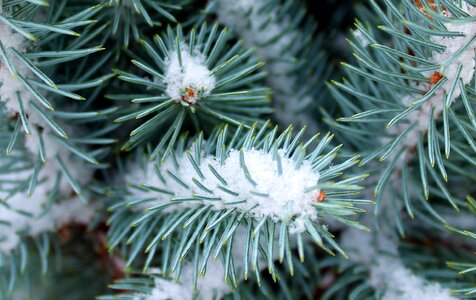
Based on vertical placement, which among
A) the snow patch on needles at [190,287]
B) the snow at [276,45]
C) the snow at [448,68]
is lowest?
the snow patch on needles at [190,287]

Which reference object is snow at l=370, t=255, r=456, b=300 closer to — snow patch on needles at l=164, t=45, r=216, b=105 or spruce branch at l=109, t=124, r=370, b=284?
spruce branch at l=109, t=124, r=370, b=284

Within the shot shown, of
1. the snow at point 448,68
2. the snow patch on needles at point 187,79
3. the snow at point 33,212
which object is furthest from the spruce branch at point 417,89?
the snow at point 33,212

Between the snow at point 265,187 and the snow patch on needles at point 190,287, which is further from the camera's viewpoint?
the snow patch on needles at point 190,287

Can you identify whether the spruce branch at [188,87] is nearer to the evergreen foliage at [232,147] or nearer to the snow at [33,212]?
the evergreen foliage at [232,147]

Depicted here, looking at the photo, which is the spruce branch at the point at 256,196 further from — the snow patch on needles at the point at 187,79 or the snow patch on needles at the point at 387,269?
the snow patch on needles at the point at 387,269

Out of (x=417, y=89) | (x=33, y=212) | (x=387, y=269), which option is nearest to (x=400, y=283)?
(x=387, y=269)

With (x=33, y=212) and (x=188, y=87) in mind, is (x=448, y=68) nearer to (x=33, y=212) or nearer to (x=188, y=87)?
(x=188, y=87)

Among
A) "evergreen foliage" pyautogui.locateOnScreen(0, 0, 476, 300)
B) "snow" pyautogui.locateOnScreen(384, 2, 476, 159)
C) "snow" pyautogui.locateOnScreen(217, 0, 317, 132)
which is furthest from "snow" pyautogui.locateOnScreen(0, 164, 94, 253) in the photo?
"snow" pyautogui.locateOnScreen(384, 2, 476, 159)

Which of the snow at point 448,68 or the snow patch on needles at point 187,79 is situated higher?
the snow patch on needles at point 187,79

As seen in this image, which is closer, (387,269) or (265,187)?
(265,187)
